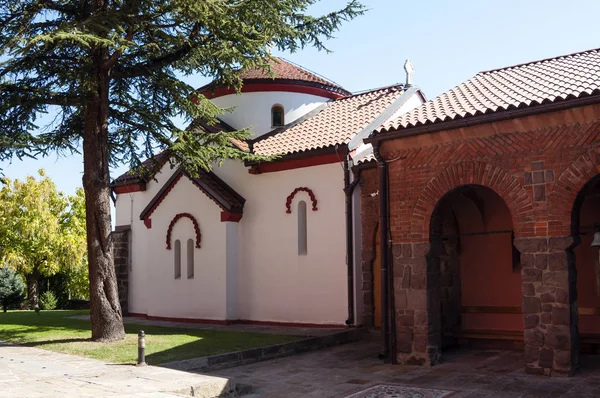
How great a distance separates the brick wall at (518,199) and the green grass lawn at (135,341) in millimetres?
3720

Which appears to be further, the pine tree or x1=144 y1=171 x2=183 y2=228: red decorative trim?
x1=144 y1=171 x2=183 y2=228: red decorative trim

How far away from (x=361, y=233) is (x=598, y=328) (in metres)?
5.89

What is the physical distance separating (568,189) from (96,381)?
25.5 feet

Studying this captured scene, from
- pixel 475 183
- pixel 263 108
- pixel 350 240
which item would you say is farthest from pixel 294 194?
pixel 475 183

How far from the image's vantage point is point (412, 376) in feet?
32.6

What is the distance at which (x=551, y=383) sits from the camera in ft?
29.3

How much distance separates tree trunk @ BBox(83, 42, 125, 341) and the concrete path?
203 cm

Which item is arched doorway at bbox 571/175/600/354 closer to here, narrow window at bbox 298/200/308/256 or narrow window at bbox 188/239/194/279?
narrow window at bbox 298/200/308/256

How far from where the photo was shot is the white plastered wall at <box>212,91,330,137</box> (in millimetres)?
19406

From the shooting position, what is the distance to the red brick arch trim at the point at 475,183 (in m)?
9.80

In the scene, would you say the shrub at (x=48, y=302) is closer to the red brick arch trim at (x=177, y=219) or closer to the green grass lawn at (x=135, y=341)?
the green grass lawn at (x=135, y=341)

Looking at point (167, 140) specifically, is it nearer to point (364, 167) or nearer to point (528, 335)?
point (364, 167)

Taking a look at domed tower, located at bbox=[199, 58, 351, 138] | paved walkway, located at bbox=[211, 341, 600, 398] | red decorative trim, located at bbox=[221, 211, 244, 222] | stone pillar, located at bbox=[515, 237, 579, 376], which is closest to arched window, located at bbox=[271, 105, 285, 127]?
domed tower, located at bbox=[199, 58, 351, 138]

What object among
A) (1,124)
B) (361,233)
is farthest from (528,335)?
(1,124)
